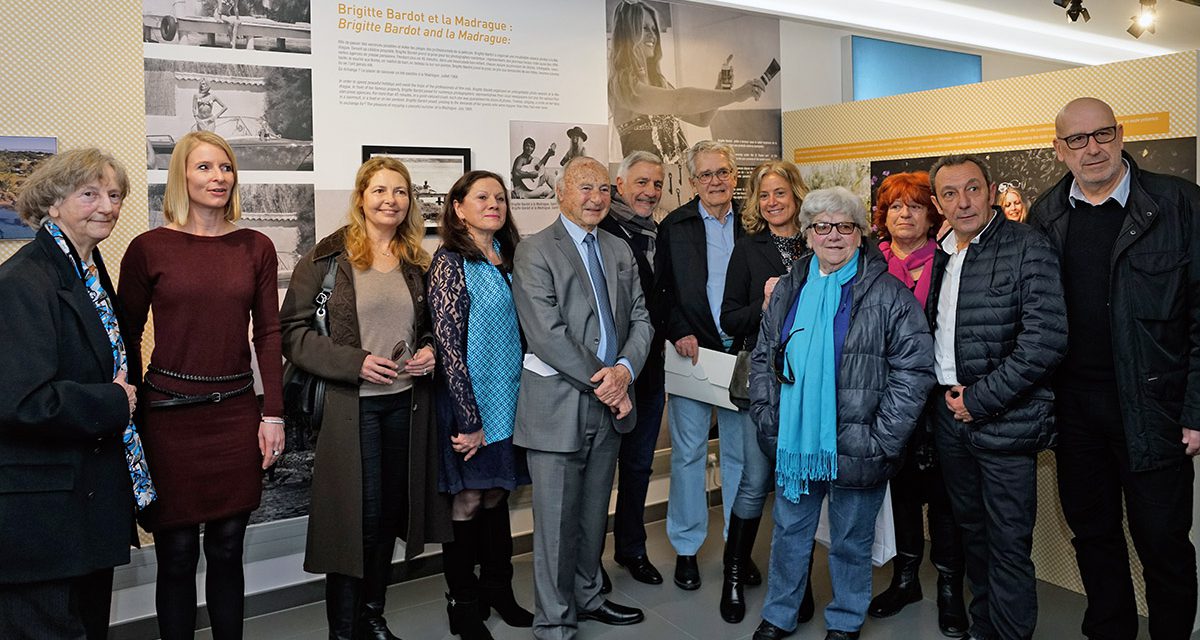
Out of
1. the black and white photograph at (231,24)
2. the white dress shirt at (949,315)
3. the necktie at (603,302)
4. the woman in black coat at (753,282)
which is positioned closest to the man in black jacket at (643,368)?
the woman in black coat at (753,282)

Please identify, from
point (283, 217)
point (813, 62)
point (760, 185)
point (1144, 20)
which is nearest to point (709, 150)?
point (760, 185)

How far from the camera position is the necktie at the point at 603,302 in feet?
10.6

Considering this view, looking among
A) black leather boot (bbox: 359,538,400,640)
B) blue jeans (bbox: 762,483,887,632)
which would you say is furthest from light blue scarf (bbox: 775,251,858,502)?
black leather boot (bbox: 359,538,400,640)

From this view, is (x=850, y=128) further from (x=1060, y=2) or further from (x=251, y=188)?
(x=251, y=188)

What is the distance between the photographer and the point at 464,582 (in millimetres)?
3359

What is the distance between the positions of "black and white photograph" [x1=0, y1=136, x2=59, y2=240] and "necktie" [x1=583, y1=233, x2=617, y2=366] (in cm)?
207

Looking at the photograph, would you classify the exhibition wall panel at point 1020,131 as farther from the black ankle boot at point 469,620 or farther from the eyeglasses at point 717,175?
the black ankle boot at point 469,620

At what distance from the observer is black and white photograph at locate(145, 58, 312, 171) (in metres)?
3.49

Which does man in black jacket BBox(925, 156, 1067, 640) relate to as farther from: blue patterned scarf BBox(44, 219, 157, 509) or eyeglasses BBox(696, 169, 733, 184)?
blue patterned scarf BBox(44, 219, 157, 509)


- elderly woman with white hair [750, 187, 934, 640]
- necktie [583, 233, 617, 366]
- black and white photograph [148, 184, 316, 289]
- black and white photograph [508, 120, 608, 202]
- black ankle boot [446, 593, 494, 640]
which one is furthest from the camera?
black and white photograph [508, 120, 608, 202]

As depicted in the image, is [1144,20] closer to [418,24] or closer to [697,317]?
[697,317]

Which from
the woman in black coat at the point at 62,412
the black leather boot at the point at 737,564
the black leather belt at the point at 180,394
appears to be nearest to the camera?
the woman in black coat at the point at 62,412

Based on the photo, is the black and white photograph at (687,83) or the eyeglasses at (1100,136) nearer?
the eyeglasses at (1100,136)

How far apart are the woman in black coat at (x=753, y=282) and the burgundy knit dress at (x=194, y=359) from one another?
1.94 metres
